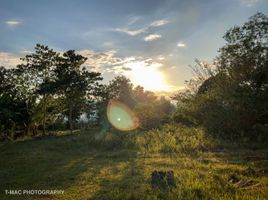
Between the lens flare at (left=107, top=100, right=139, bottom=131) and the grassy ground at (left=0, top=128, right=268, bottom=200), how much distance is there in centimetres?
1102

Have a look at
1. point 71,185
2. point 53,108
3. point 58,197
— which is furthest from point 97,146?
point 53,108

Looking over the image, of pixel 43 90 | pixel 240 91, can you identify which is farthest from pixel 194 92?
pixel 43 90

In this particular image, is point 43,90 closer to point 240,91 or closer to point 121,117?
point 121,117

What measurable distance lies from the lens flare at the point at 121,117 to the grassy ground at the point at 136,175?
434 inches

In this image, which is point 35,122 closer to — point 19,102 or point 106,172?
point 19,102

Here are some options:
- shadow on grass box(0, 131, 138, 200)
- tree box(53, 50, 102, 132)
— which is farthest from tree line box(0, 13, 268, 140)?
shadow on grass box(0, 131, 138, 200)

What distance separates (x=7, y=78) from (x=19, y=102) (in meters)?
2.98

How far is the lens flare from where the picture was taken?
26.1 m

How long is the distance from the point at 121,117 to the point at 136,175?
76.8 feet

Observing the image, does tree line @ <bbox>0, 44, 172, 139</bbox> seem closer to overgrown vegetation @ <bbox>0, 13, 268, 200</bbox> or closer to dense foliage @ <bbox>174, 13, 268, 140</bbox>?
overgrown vegetation @ <bbox>0, 13, 268, 200</bbox>

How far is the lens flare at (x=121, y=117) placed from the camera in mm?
26070

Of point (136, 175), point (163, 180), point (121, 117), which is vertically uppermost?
point (121, 117)

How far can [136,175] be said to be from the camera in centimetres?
862

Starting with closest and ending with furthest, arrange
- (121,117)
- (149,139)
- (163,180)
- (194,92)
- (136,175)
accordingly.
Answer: (163,180), (136,175), (149,139), (194,92), (121,117)
